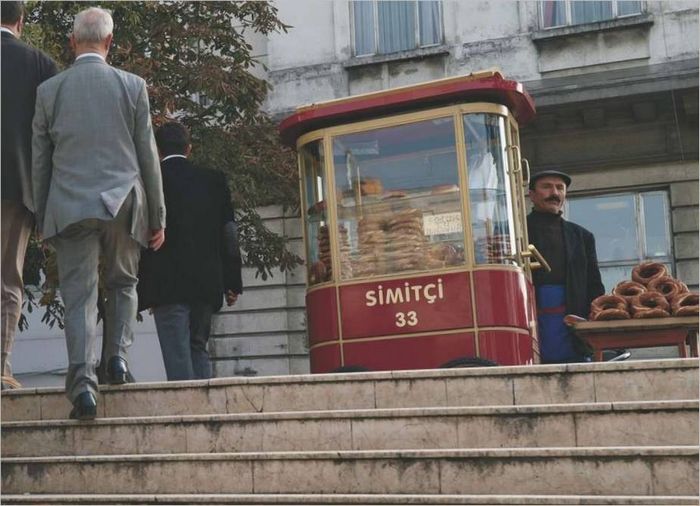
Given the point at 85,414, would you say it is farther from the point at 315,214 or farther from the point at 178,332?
the point at 315,214

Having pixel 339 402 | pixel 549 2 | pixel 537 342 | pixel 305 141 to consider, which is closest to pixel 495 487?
pixel 339 402

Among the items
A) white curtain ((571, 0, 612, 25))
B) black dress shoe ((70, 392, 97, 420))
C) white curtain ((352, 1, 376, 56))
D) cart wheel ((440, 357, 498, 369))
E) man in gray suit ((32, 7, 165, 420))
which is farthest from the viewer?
white curtain ((352, 1, 376, 56))

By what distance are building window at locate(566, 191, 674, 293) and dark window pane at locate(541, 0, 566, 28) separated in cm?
252

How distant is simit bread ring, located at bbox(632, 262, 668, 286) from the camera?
1016 cm

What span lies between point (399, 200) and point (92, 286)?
3.60 meters

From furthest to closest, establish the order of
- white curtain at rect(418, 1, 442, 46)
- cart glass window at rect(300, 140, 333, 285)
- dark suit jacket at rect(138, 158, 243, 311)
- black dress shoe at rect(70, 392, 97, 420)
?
white curtain at rect(418, 1, 442, 46), cart glass window at rect(300, 140, 333, 285), dark suit jacket at rect(138, 158, 243, 311), black dress shoe at rect(70, 392, 97, 420)

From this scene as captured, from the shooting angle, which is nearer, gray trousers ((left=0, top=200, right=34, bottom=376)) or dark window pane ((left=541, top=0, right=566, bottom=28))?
gray trousers ((left=0, top=200, right=34, bottom=376))

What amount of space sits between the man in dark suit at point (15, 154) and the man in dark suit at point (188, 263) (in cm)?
106

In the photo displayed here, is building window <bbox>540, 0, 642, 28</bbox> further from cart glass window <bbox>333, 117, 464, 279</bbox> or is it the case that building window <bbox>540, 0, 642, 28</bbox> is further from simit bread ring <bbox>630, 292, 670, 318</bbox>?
simit bread ring <bbox>630, 292, 670, 318</bbox>

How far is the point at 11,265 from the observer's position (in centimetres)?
793

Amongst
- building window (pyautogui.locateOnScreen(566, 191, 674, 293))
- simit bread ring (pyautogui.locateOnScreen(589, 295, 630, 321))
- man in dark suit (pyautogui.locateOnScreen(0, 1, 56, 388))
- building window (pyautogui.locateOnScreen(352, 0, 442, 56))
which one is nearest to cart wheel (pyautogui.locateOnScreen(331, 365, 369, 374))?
simit bread ring (pyautogui.locateOnScreen(589, 295, 630, 321))

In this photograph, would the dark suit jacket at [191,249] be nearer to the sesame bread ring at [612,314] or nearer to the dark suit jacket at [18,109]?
the dark suit jacket at [18,109]

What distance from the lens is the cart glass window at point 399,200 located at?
10.5 meters

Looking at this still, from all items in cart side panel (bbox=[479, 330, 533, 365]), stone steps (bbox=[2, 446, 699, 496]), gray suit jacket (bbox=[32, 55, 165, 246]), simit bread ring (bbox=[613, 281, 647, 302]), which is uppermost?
gray suit jacket (bbox=[32, 55, 165, 246])
